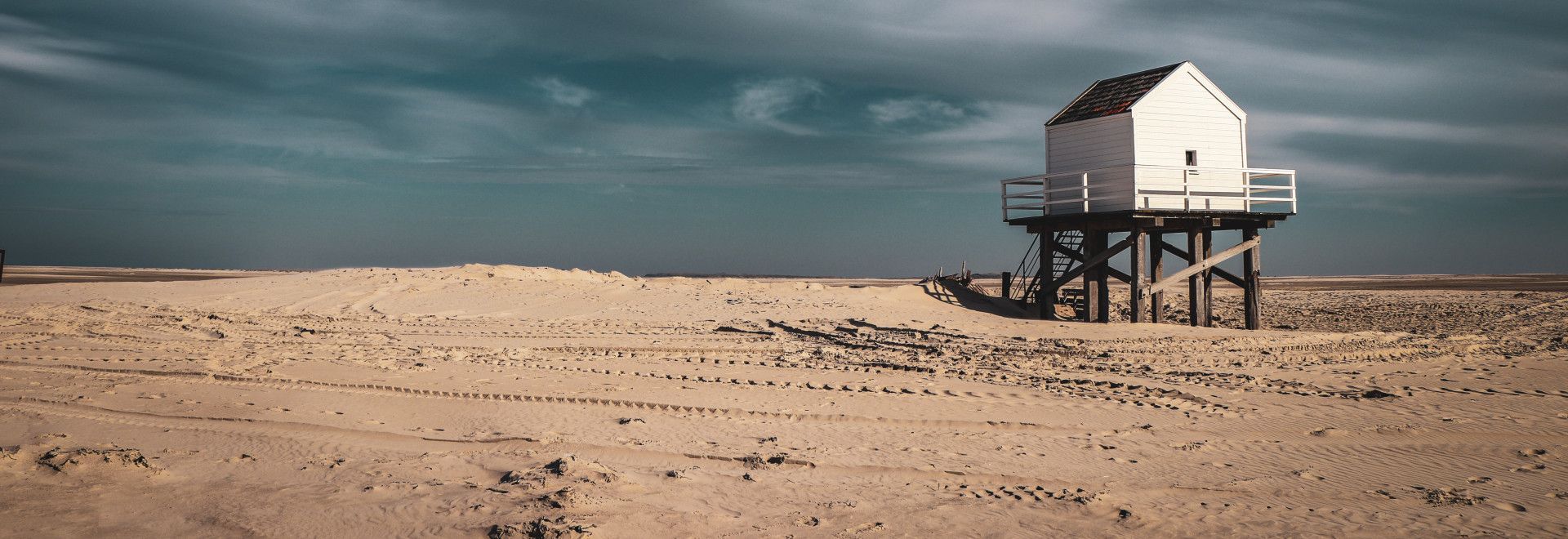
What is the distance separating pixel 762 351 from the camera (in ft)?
47.0

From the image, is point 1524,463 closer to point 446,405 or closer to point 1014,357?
point 1014,357

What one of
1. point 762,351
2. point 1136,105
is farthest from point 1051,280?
point 762,351

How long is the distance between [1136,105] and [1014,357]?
8445 millimetres

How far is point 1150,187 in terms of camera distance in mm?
19688

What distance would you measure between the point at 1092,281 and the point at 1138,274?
154 centimetres

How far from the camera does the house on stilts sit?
19.7 meters

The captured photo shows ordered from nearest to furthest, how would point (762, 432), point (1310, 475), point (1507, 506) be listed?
point (1507, 506) → point (1310, 475) → point (762, 432)

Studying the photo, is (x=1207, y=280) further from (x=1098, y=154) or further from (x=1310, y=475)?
(x=1310, y=475)

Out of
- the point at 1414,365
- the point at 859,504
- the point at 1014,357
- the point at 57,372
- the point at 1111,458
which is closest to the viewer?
the point at 859,504

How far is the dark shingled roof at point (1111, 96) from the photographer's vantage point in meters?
20.1

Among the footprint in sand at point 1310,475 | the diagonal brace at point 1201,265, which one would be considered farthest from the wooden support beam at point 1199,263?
the footprint in sand at point 1310,475

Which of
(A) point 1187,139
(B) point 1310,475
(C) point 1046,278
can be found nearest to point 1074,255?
(C) point 1046,278

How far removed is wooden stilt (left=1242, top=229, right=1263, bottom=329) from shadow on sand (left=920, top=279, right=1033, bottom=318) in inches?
191

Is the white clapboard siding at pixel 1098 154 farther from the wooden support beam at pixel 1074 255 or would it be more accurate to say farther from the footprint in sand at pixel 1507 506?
the footprint in sand at pixel 1507 506
